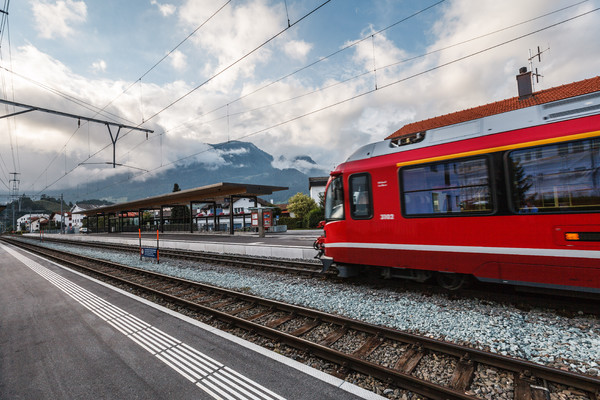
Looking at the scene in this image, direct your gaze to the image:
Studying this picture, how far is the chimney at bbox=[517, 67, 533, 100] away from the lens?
73.0 feet

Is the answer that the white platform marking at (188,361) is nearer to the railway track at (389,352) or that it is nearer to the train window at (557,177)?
the railway track at (389,352)

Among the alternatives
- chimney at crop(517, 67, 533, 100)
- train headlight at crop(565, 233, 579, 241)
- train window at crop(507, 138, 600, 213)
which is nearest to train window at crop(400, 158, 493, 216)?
train window at crop(507, 138, 600, 213)

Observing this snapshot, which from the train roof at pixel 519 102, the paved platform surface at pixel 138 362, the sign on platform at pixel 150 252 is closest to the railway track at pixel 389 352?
the paved platform surface at pixel 138 362

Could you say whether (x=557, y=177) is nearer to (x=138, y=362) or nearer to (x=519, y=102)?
(x=138, y=362)

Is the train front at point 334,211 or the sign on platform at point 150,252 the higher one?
the train front at point 334,211

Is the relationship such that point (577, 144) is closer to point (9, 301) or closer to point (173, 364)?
point (173, 364)

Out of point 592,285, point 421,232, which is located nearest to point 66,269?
point 421,232

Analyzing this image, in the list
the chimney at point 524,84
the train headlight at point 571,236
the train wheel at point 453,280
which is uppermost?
the chimney at point 524,84

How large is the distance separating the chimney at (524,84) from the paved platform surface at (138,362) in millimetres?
28206

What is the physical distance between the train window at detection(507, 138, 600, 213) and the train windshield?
12.3 ft

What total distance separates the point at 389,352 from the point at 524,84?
27768 mm

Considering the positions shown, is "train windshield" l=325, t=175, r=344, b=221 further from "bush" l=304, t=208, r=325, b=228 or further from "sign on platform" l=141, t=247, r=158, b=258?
"bush" l=304, t=208, r=325, b=228

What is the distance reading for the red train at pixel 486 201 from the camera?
4.64 metres

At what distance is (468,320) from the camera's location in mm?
5043
